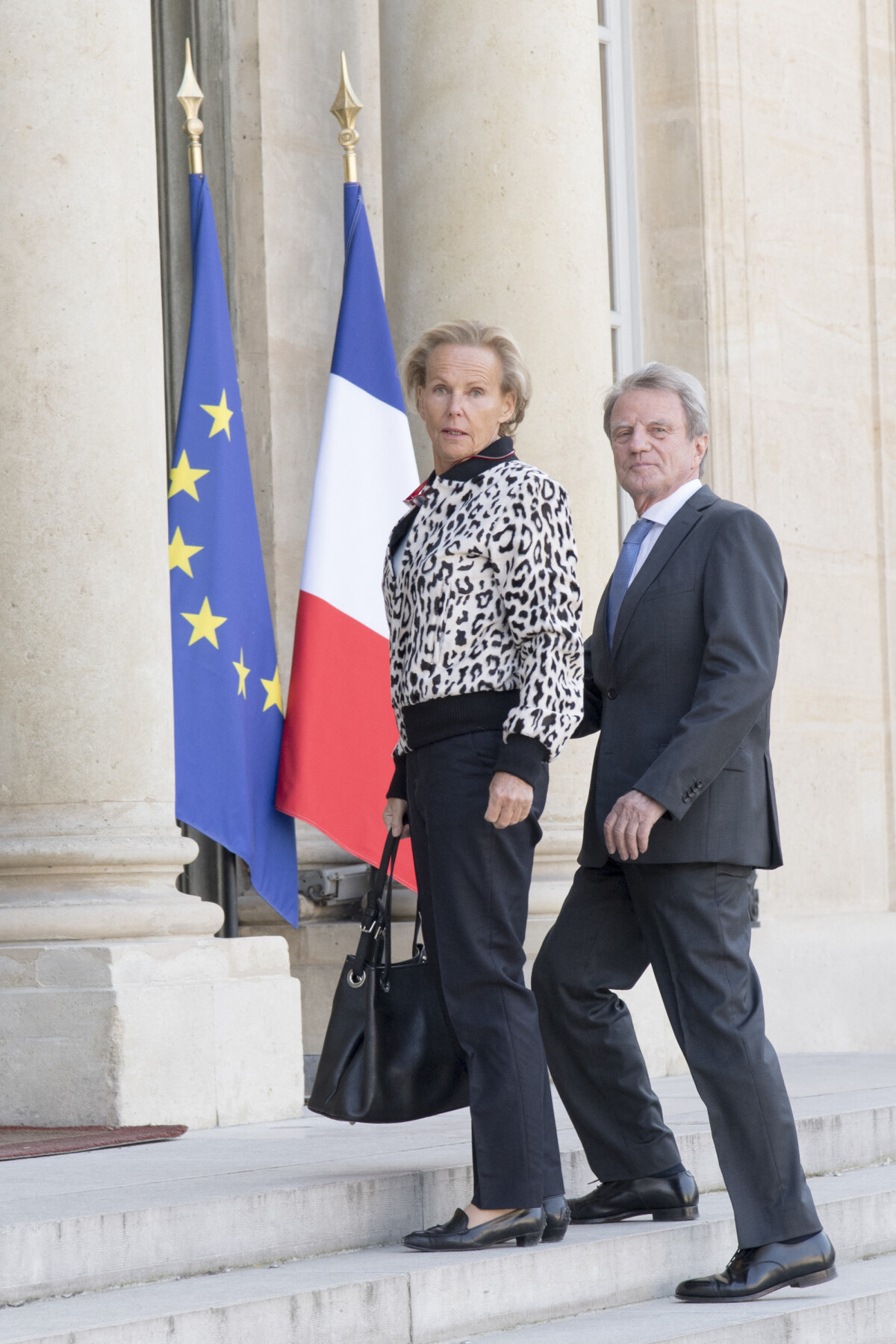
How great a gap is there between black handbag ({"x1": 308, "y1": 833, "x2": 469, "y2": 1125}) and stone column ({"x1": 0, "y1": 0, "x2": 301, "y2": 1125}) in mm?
1360

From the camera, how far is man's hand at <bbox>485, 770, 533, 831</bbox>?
12.0ft

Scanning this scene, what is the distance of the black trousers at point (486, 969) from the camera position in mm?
3713

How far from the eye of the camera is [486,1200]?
3.74m

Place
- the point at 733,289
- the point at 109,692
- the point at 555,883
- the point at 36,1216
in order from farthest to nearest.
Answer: the point at 733,289 < the point at 555,883 < the point at 109,692 < the point at 36,1216

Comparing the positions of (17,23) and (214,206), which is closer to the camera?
(17,23)

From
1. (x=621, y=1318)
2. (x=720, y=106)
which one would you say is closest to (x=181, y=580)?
(x=621, y=1318)

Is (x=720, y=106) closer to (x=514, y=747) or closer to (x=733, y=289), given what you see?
(x=733, y=289)

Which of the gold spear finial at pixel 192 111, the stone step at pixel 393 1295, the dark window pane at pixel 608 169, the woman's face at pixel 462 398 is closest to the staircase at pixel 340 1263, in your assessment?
the stone step at pixel 393 1295

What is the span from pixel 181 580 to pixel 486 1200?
304 cm

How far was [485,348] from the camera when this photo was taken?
394 centimetres

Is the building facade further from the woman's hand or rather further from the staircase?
the woman's hand

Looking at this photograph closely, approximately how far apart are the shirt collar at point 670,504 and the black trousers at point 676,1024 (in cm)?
73

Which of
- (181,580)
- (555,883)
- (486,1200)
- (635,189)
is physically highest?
(635,189)

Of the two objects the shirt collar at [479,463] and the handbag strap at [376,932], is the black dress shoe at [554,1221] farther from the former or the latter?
the shirt collar at [479,463]
